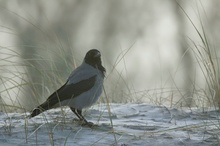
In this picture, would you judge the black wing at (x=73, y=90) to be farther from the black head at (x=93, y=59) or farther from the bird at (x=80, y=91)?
the black head at (x=93, y=59)

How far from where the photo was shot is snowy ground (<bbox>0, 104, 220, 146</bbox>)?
4.14m

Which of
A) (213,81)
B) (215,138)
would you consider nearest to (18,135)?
(215,138)

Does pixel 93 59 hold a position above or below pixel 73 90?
above

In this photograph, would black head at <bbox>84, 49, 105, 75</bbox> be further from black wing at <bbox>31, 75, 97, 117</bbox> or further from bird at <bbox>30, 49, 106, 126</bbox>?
black wing at <bbox>31, 75, 97, 117</bbox>

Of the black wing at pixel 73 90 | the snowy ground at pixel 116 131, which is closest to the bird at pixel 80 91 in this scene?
the black wing at pixel 73 90

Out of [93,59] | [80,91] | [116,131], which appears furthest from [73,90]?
[116,131]

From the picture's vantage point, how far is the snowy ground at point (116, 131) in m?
4.14

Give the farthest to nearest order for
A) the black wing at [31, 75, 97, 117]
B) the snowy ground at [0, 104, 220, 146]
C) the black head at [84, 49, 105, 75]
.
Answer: the black head at [84, 49, 105, 75]
the black wing at [31, 75, 97, 117]
the snowy ground at [0, 104, 220, 146]

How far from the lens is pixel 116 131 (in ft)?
13.8

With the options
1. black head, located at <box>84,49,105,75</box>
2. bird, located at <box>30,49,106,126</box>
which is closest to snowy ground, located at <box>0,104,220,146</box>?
bird, located at <box>30,49,106,126</box>

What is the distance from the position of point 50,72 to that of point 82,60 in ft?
1.66

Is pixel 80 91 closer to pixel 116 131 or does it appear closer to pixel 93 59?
pixel 93 59

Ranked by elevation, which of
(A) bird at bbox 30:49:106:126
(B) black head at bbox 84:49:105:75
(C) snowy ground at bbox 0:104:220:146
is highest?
(B) black head at bbox 84:49:105:75

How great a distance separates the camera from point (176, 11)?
18453 millimetres
